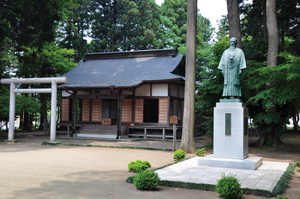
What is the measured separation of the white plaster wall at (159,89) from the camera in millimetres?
19797

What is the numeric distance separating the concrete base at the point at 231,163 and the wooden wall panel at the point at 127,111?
1203 cm

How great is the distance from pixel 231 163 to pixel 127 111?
1281 centimetres

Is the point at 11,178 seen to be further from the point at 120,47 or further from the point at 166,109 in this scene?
the point at 120,47

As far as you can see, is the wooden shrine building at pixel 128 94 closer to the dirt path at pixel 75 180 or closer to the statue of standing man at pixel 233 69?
the dirt path at pixel 75 180

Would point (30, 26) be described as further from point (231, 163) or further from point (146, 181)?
point (146, 181)

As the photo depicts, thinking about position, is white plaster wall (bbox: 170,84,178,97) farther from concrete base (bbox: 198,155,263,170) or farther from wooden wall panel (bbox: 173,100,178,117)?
concrete base (bbox: 198,155,263,170)

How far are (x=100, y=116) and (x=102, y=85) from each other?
12.4 ft

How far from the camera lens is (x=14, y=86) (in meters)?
17.5

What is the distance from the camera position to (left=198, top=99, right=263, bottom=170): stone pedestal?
8898 mm

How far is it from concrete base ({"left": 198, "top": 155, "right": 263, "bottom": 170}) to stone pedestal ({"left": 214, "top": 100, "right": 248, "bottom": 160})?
23 cm

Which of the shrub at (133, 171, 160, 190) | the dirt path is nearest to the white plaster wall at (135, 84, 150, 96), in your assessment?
the dirt path

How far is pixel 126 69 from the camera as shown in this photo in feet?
73.0

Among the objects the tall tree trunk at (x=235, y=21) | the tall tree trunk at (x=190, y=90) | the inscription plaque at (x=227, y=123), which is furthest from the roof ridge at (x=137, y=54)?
the inscription plaque at (x=227, y=123)

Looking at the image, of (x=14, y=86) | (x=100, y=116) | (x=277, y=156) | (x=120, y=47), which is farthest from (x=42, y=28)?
(x=277, y=156)
